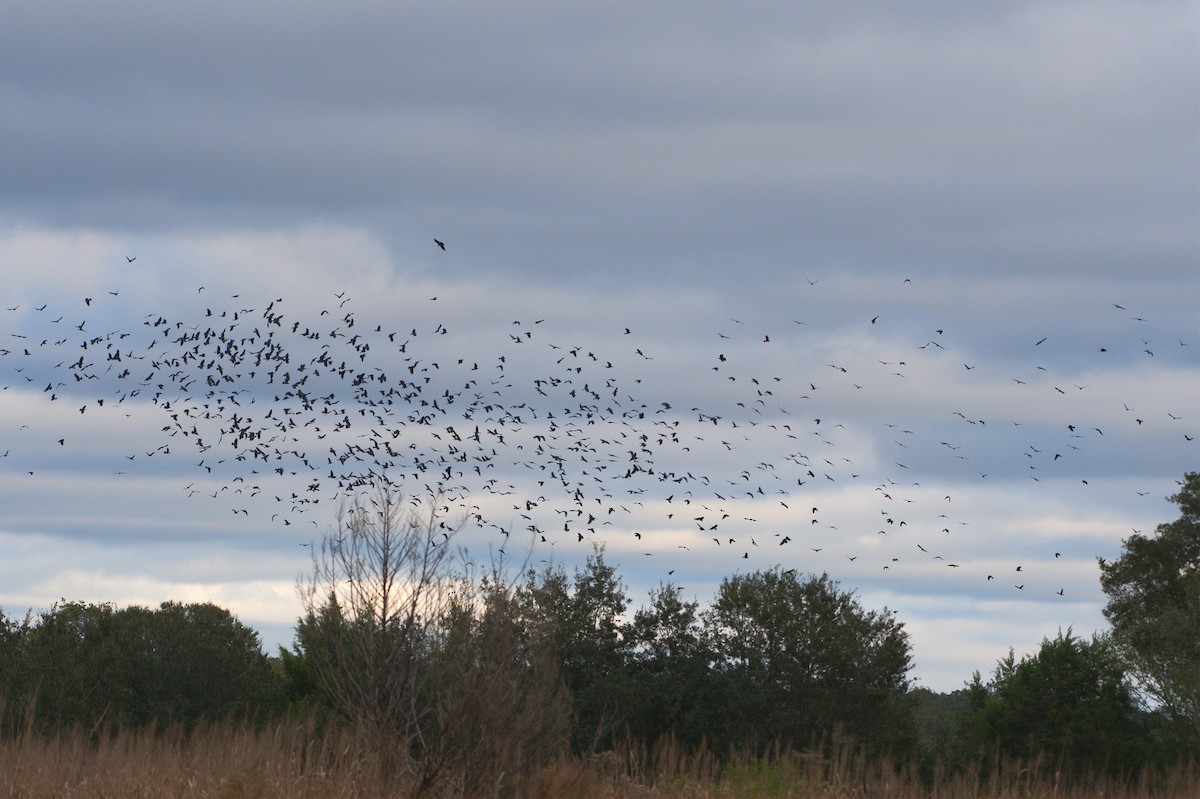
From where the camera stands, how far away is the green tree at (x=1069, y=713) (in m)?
47.9

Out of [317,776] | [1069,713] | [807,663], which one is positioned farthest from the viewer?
[807,663]

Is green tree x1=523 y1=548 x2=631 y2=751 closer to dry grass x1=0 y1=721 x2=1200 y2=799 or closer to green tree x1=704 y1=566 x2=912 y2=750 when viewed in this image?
green tree x1=704 y1=566 x2=912 y2=750

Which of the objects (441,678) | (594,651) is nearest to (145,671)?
(594,651)

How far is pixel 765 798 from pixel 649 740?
2893 centimetres

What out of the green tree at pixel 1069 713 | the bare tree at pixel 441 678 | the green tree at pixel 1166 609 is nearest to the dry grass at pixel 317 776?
the bare tree at pixel 441 678

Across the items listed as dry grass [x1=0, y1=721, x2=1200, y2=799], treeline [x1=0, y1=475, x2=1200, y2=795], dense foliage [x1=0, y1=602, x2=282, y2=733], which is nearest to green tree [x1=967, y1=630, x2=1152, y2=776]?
treeline [x1=0, y1=475, x2=1200, y2=795]

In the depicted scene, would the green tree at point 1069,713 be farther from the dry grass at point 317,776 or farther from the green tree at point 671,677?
the dry grass at point 317,776

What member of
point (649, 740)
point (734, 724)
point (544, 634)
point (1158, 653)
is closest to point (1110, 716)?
point (1158, 653)

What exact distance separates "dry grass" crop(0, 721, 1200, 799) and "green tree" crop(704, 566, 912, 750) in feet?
90.2

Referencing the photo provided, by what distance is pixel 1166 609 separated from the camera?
60469mm

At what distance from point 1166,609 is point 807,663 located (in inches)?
681

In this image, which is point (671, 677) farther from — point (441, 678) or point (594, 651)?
point (441, 678)

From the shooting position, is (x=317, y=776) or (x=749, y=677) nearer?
(x=317, y=776)

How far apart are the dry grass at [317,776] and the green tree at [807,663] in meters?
27.5
